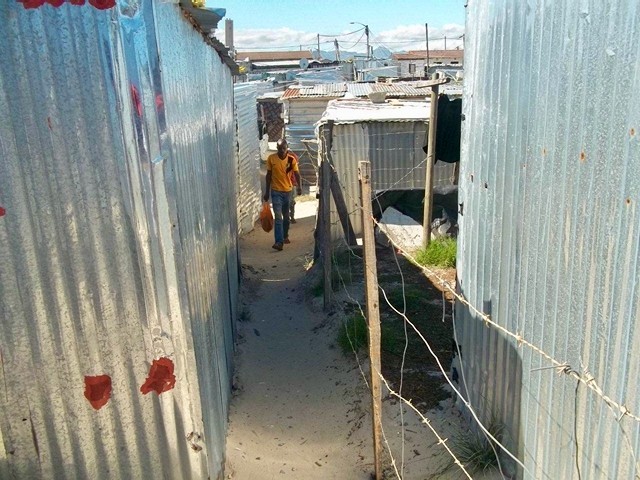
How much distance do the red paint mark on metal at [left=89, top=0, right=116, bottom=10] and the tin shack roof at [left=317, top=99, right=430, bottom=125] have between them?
6.58 metres

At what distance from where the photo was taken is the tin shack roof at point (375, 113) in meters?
9.53

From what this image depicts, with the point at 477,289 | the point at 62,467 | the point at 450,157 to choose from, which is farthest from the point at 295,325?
the point at 62,467

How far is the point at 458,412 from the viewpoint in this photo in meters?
4.64

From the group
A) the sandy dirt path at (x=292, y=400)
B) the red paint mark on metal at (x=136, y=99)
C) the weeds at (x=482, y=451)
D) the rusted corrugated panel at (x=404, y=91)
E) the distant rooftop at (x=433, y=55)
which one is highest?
the red paint mark on metal at (x=136, y=99)

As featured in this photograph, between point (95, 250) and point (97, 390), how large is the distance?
68 cm

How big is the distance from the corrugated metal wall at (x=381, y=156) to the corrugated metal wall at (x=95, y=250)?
6560mm

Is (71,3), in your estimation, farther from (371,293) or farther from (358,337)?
(358,337)

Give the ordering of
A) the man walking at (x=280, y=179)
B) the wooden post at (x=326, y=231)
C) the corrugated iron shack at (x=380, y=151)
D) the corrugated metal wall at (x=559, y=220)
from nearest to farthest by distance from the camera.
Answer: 1. the corrugated metal wall at (x=559, y=220)
2. the wooden post at (x=326, y=231)
3. the corrugated iron shack at (x=380, y=151)
4. the man walking at (x=280, y=179)

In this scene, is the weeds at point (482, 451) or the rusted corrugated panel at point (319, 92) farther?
the rusted corrugated panel at point (319, 92)

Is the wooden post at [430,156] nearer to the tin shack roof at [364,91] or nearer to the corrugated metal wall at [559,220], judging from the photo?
the corrugated metal wall at [559,220]

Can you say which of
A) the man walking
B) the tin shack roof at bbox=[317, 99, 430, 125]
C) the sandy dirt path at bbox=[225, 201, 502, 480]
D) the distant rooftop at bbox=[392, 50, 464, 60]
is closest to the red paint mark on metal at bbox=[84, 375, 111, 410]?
the sandy dirt path at bbox=[225, 201, 502, 480]

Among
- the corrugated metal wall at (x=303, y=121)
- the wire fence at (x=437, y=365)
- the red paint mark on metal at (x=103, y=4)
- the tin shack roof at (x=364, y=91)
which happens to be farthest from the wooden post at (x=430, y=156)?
the corrugated metal wall at (x=303, y=121)

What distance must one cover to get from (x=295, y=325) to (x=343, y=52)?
62.2 m

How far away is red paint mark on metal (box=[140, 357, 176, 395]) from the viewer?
2.87 meters
